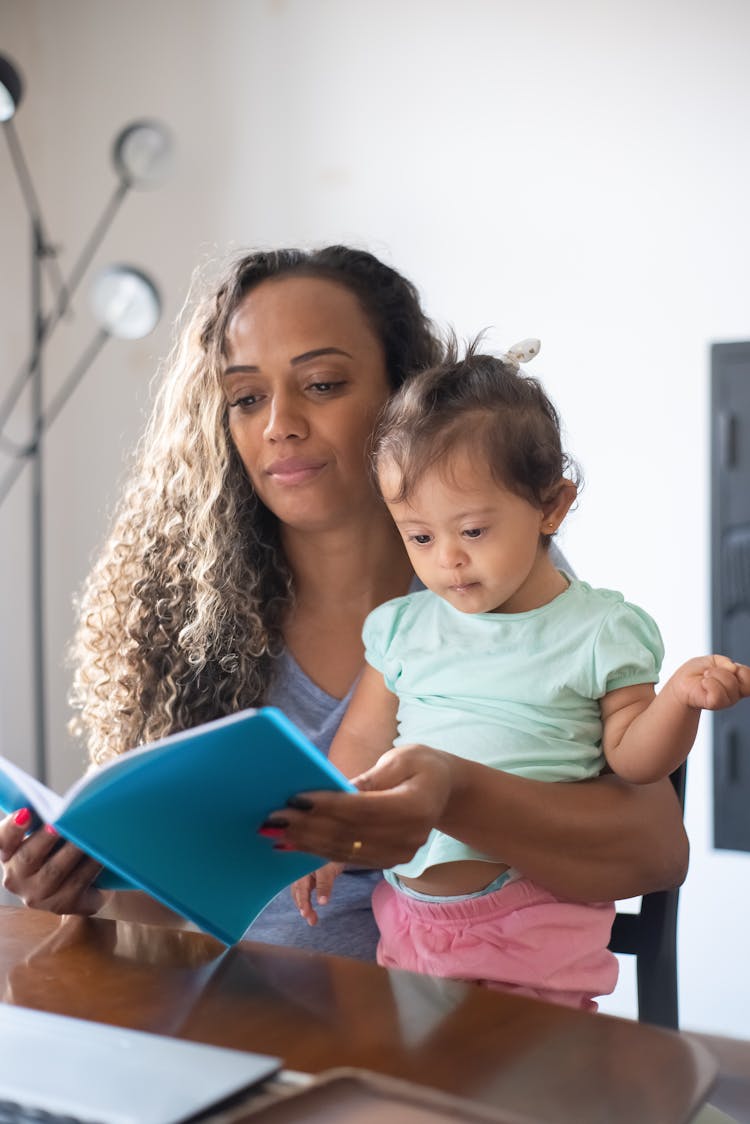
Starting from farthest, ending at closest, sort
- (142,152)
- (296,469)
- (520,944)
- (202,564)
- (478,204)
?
(478,204), (142,152), (202,564), (296,469), (520,944)

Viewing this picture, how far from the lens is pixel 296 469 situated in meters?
1.58

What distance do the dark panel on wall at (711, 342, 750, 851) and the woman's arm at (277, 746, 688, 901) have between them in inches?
70.2

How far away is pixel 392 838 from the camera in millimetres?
913

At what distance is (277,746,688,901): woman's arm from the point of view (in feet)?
3.06

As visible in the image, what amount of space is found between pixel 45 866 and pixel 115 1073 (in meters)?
0.45

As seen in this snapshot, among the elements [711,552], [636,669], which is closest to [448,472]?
[636,669]

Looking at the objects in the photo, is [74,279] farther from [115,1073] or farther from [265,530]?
[115,1073]

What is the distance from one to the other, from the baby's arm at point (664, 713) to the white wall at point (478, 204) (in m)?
1.94

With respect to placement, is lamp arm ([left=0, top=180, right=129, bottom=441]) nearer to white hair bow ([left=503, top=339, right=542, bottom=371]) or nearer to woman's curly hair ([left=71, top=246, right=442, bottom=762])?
woman's curly hair ([left=71, top=246, right=442, bottom=762])

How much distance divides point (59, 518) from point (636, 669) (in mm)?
2857

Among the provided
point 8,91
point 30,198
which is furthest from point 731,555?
point 30,198

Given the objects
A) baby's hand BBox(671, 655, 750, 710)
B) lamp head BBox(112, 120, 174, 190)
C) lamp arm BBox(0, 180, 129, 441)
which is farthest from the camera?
lamp arm BBox(0, 180, 129, 441)

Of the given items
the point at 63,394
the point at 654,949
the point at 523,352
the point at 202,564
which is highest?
the point at 63,394

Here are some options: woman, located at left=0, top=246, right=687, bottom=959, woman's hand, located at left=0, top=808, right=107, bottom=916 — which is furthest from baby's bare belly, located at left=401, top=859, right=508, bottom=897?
woman's hand, located at left=0, top=808, right=107, bottom=916
